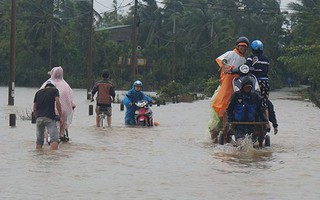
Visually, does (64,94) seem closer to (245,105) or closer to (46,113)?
(46,113)

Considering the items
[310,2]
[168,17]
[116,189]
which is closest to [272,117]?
[116,189]

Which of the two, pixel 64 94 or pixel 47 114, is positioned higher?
pixel 64 94

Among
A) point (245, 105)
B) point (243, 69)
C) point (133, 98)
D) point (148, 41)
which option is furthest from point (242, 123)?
point (148, 41)

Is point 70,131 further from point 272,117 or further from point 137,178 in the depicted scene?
point 137,178

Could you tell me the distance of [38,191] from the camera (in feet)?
33.2

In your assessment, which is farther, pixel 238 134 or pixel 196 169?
pixel 238 134

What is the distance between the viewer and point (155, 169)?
12.7 m

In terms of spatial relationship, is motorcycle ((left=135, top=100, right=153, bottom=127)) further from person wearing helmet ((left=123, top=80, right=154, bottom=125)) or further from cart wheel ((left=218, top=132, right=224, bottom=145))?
cart wheel ((left=218, top=132, right=224, bottom=145))

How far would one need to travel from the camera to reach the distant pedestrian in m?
15.1

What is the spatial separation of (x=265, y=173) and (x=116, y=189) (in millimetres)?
2898

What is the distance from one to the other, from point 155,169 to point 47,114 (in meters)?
3.27

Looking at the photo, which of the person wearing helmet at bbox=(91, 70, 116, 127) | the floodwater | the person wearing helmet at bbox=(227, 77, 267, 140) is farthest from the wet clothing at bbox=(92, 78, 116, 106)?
the person wearing helmet at bbox=(227, 77, 267, 140)

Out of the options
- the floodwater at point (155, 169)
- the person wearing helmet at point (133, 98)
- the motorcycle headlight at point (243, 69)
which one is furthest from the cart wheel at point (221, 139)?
the person wearing helmet at point (133, 98)

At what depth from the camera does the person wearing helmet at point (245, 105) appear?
51.0 feet
